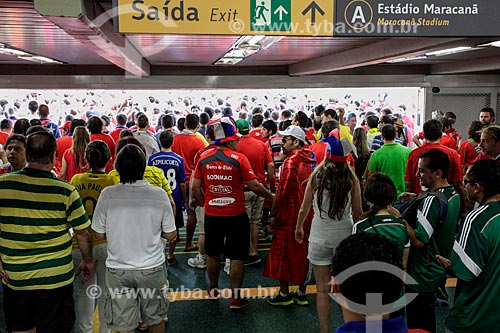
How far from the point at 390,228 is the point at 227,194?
76.9 inches

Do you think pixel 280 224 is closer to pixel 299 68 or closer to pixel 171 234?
pixel 171 234

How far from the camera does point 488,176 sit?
8.35 ft

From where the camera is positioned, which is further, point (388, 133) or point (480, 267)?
point (388, 133)

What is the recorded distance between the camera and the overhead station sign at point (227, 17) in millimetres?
3234

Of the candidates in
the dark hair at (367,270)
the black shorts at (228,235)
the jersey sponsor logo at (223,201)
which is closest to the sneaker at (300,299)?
the black shorts at (228,235)

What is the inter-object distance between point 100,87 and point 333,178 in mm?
8864

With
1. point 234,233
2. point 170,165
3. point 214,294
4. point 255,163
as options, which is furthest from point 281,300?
point 170,165

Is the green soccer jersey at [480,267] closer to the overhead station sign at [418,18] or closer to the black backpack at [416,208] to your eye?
the black backpack at [416,208]

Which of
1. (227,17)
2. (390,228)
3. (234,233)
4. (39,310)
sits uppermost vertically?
(227,17)

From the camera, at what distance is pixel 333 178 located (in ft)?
11.6

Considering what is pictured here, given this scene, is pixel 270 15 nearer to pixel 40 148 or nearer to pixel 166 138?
pixel 40 148

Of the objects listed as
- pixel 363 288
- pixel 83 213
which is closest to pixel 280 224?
pixel 83 213

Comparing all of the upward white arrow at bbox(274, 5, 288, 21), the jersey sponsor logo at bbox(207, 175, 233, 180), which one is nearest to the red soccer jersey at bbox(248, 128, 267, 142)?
the jersey sponsor logo at bbox(207, 175, 233, 180)

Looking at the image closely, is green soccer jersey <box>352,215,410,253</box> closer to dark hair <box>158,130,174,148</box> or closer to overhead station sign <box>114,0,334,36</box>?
overhead station sign <box>114,0,334,36</box>
